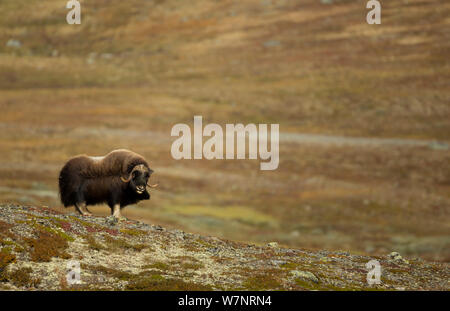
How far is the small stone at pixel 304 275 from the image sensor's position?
73.8ft

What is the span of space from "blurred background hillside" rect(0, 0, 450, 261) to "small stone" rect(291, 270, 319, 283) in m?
41.6

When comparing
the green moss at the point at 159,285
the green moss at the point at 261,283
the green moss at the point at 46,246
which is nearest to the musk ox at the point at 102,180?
the green moss at the point at 46,246

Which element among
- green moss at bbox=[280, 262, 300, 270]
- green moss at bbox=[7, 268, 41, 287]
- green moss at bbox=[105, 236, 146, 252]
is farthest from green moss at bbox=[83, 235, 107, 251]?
green moss at bbox=[280, 262, 300, 270]

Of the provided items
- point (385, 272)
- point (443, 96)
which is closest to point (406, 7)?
point (443, 96)

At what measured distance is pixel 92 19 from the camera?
7018 inches

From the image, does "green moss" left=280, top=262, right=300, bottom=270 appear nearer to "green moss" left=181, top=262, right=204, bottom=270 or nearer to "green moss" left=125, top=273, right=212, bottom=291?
"green moss" left=181, top=262, right=204, bottom=270

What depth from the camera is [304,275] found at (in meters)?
22.6

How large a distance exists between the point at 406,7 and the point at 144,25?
70.2m

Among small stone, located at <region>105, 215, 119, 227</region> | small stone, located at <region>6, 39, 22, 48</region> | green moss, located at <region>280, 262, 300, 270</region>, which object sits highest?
small stone, located at <region>6, 39, 22, 48</region>

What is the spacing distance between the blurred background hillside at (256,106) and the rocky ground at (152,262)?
3808 cm

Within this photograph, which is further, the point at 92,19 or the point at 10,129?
the point at 92,19

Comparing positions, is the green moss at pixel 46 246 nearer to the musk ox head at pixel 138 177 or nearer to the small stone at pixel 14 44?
the musk ox head at pixel 138 177

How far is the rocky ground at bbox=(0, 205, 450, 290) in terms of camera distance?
2057cm
